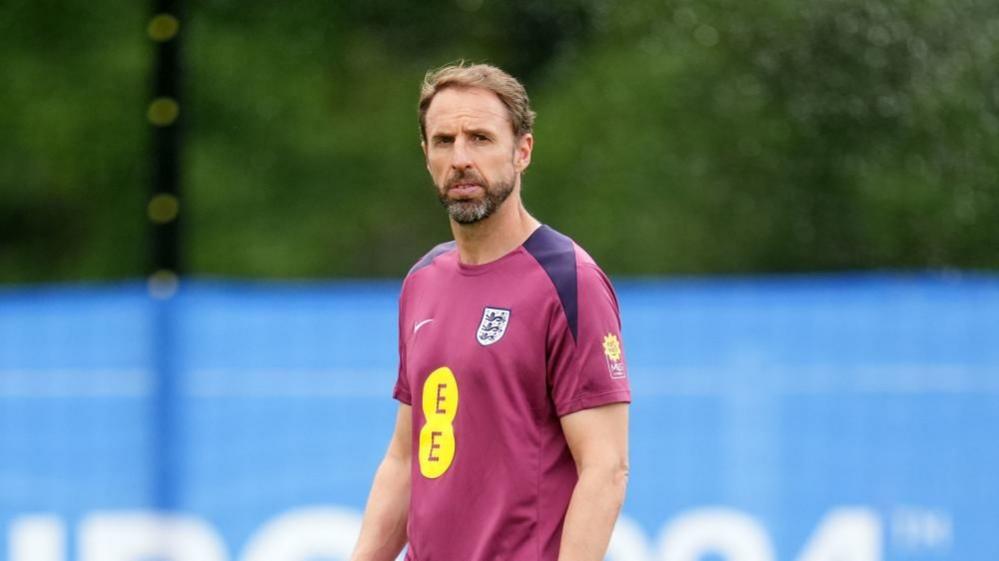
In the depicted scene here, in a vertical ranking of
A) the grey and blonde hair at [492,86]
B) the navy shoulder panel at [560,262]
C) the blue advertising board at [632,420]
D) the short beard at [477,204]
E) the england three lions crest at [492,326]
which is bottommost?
the blue advertising board at [632,420]

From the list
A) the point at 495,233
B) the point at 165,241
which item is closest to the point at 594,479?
the point at 495,233

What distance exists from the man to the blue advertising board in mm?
3310

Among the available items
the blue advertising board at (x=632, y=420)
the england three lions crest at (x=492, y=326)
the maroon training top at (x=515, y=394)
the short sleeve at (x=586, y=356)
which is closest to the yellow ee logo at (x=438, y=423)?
the maroon training top at (x=515, y=394)

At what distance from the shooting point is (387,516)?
12.5ft

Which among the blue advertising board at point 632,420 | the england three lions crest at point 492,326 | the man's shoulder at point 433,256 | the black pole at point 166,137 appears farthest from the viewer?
the black pole at point 166,137

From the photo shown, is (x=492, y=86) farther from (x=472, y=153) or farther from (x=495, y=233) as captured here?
(x=495, y=233)

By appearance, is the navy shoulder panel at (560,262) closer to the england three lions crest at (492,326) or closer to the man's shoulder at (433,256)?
the england three lions crest at (492,326)

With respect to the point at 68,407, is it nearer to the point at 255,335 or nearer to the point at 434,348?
the point at 255,335

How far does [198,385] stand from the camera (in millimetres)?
7109

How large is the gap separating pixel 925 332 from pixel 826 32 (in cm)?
165

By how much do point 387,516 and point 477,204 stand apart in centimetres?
79

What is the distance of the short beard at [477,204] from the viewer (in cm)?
349

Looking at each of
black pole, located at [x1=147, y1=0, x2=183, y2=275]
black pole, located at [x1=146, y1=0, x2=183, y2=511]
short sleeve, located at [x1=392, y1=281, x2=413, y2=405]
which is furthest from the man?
black pole, located at [x1=147, y1=0, x2=183, y2=275]

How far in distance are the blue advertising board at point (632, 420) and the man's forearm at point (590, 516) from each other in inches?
135
